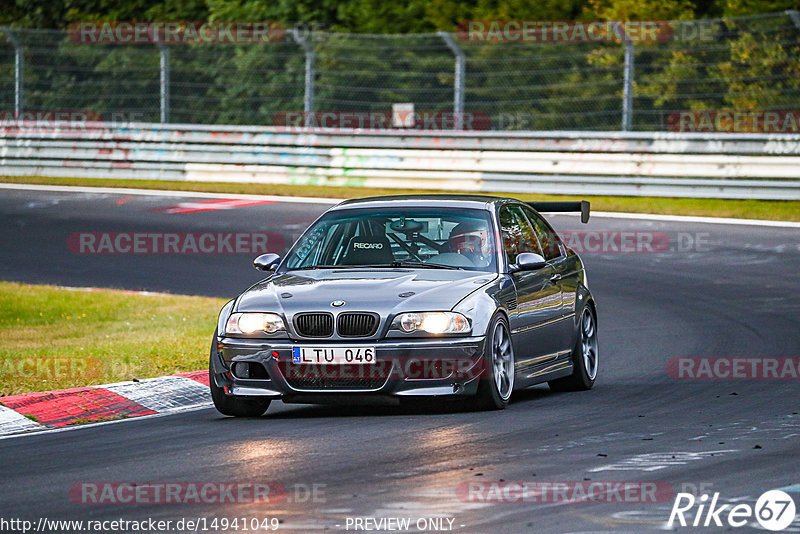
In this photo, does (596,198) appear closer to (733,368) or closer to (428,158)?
(428,158)

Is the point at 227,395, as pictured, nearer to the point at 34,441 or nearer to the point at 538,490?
the point at 34,441

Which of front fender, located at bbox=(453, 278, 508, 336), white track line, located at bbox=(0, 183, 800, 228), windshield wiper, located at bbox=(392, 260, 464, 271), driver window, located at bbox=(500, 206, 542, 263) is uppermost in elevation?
driver window, located at bbox=(500, 206, 542, 263)

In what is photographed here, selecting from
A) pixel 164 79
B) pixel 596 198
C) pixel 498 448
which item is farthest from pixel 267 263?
pixel 164 79

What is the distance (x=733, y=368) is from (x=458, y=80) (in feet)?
46.0

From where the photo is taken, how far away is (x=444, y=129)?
86.0 feet

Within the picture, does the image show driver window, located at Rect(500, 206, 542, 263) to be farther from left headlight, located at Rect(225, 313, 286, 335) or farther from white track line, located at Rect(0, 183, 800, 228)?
white track line, located at Rect(0, 183, 800, 228)

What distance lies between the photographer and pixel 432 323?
9.24m

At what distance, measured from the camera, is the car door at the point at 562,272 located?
1092cm

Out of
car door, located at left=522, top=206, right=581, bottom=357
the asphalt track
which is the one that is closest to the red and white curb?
the asphalt track

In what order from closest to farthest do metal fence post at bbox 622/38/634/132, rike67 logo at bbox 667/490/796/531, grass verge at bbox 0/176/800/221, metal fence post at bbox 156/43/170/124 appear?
rike67 logo at bbox 667/490/796/531, grass verge at bbox 0/176/800/221, metal fence post at bbox 622/38/634/132, metal fence post at bbox 156/43/170/124

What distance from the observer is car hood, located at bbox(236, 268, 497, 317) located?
9273 millimetres

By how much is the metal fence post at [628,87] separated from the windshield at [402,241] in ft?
44.8

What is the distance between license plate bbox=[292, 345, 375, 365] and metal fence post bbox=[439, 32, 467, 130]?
16.1 metres

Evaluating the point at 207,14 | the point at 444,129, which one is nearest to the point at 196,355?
the point at 444,129
